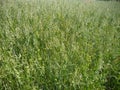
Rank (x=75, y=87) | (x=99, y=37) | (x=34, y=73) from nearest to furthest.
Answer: (x=75, y=87) → (x=34, y=73) → (x=99, y=37)

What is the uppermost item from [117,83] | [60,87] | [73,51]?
[73,51]

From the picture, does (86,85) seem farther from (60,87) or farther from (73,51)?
(73,51)

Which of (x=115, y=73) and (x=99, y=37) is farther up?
(x=99, y=37)

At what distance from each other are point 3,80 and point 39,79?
0.24m

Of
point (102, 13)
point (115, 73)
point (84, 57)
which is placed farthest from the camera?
point (102, 13)

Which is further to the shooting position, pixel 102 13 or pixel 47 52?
pixel 102 13

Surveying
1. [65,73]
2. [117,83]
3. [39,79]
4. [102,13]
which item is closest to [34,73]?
[39,79]

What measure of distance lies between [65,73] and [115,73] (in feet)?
1.73

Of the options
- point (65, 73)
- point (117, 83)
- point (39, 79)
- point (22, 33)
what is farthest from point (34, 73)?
point (22, 33)

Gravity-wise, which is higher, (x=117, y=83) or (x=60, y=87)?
(x=60, y=87)

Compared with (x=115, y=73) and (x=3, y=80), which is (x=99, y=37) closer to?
(x=115, y=73)

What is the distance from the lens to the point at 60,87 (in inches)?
59.9

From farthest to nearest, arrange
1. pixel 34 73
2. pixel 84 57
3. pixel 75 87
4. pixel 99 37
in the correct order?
pixel 99 37 → pixel 84 57 → pixel 34 73 → pixel 75 87

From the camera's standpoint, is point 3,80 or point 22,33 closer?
point 3,80
